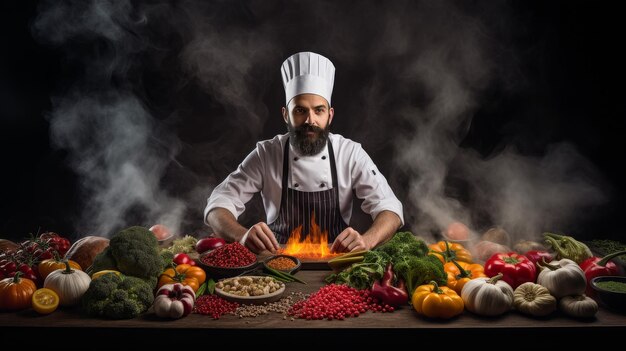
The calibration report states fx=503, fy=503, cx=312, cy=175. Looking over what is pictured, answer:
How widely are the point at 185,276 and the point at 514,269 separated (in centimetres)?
190

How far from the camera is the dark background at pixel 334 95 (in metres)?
4.99

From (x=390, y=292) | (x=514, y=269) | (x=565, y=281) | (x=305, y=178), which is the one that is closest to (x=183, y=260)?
(x=390, y=292)

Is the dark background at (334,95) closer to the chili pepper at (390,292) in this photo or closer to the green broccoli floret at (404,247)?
the green broccoli floret at (404,247)

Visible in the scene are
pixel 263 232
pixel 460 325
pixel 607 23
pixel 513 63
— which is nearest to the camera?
pixel 460 325

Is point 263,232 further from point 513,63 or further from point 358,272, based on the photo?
point 513,63

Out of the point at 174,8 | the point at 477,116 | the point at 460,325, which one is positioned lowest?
the point at 460,325

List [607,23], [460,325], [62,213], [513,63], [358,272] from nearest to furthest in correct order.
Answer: [460,325]
[358,272]
[607,23]
[513,63]
[62,213]

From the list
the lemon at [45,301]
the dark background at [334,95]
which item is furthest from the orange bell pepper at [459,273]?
the dark background at [334,95]

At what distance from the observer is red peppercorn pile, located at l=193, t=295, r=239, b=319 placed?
2.60m

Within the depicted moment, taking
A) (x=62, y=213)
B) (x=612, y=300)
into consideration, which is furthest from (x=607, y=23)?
(x=62, y=213)

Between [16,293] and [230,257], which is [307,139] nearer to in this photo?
[230,257]

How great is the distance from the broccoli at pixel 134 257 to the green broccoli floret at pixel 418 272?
1.38 metres

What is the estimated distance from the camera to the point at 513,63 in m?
5.24

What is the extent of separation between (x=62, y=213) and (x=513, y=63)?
5151 mm
